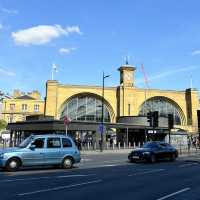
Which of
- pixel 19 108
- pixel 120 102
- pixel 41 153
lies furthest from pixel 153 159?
pixel 19 108

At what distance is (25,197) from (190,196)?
4493mm

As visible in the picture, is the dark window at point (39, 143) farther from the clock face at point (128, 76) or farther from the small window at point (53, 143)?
the clock face at point (128, 76)

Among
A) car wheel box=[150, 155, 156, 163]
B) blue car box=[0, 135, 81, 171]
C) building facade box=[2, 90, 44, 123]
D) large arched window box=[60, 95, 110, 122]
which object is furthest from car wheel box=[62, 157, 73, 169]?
building facade box=[2, 90, 44, 123]

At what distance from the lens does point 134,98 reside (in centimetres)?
8650

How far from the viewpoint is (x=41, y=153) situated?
1808 cm

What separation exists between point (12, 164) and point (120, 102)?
2679 inches

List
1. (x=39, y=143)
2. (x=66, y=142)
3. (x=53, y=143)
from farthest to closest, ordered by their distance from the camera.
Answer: (x=66, y=142)
(x=53, y=143)
(x=39, y=143)

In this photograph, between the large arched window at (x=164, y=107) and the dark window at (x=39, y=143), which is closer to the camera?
the dark window at (x=39, y=143)

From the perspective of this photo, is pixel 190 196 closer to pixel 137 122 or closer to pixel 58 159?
pixel 58 159

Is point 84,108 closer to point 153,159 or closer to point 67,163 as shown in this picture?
point 153,159

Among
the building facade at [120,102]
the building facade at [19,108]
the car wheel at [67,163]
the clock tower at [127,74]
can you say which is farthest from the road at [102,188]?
the building facade at [19,108]

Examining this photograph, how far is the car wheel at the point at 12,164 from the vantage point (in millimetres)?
17172

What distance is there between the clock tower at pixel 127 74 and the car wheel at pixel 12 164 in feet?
232

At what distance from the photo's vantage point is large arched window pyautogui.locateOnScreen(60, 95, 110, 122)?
277 feet
